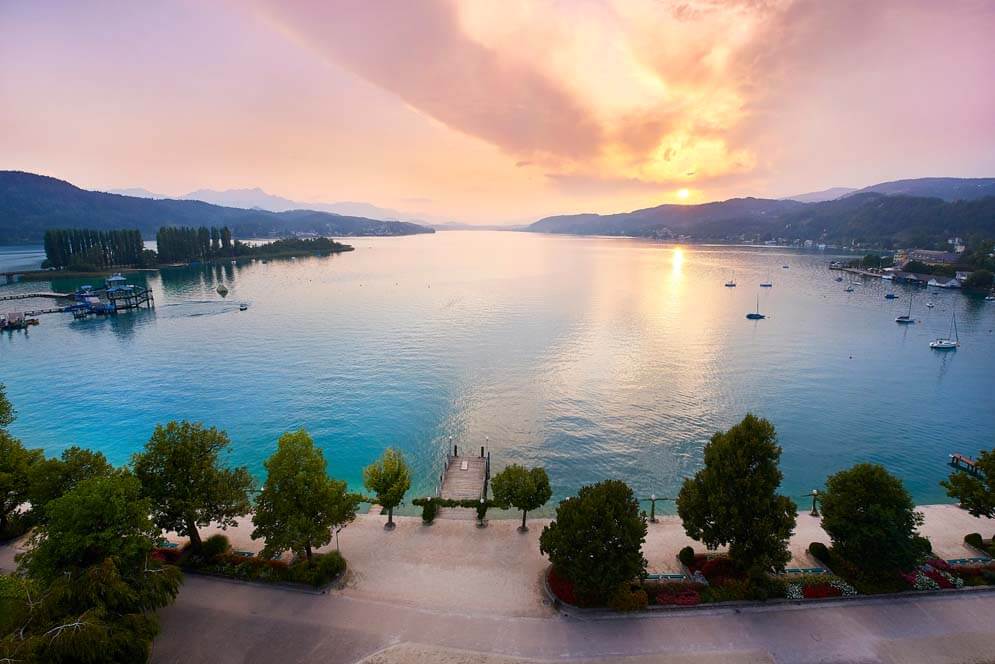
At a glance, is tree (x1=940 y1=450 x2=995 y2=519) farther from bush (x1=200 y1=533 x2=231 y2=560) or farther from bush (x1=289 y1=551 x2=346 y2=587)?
bush (x1=200 y1=533 x2=231 y2=560)

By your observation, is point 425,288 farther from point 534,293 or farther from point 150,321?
point 150,321

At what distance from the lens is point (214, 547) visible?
89.0ft

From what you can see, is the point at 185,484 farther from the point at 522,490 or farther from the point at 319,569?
the point at 522,490

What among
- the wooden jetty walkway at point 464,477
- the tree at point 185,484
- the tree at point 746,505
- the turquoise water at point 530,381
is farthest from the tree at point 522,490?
the tree at point 185,484

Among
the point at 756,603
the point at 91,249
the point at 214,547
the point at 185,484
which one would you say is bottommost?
the point at 756,603

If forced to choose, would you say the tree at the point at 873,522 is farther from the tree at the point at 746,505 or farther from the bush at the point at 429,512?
the bush at the point at 429,512

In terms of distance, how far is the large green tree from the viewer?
56.3ft

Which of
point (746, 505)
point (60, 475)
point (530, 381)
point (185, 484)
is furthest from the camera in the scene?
point (530, 381)

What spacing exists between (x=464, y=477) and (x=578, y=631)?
20.0m

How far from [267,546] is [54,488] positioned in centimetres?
1181

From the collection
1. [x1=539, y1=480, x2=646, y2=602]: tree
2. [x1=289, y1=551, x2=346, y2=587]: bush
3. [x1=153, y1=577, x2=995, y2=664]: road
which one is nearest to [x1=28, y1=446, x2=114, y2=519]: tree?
[x1=153, y1=577, x2=995, y2=664]: road

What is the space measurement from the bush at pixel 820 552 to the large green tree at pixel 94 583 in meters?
34.4

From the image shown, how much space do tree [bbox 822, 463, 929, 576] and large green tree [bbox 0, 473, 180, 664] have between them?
34.4 meters

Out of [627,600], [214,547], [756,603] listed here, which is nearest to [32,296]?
[214,547]
